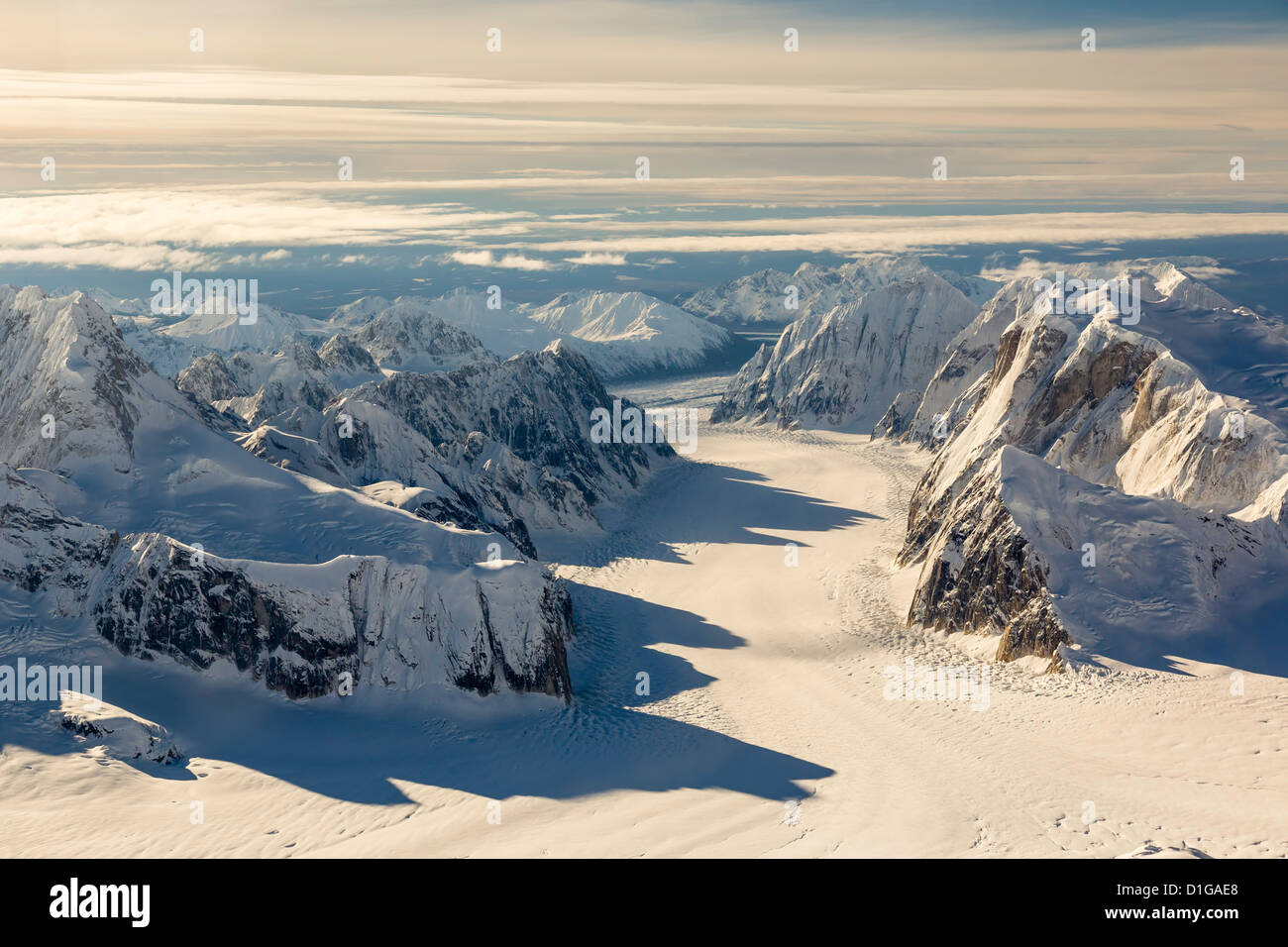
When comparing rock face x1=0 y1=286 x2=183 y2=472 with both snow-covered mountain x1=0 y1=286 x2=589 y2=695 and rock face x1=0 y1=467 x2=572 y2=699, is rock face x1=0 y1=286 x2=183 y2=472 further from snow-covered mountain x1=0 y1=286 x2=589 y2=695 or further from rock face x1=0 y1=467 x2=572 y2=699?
rock face x1=0 y1=467 x2=572 y2=699

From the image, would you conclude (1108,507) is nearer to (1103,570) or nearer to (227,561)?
(1103,570)

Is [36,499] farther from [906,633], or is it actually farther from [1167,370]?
[1167,370]

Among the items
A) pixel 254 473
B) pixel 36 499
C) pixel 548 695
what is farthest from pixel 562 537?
pixel 36 499


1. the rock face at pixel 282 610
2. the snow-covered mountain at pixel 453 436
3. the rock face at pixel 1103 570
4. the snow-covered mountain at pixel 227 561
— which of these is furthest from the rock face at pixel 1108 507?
the snow-covered mountain at pixel 453 436

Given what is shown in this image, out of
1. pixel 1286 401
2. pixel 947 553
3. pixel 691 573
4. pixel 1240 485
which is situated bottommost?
pixel 691 573

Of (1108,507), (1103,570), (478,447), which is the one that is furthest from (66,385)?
(1108,507)

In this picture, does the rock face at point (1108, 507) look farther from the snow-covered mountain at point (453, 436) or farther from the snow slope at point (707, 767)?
the snow-covered mountain at point (453, 436)
